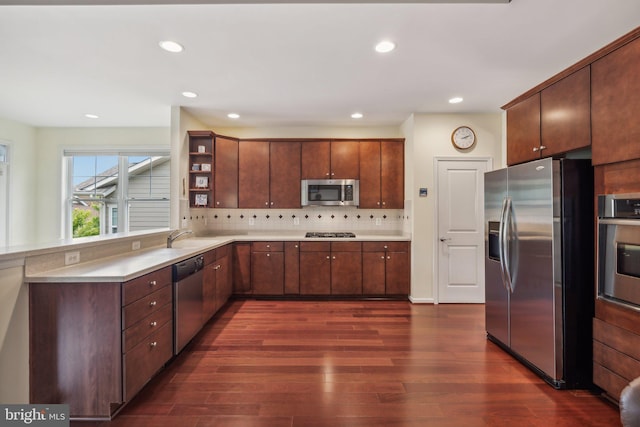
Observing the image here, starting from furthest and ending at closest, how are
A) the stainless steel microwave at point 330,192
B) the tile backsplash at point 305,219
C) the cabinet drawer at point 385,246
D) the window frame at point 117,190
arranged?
the window frame at point 117,190, the tile backsplash at point 305,219, the stainless steel microwave at point 330,192, the cabinet drawer at point 385,246

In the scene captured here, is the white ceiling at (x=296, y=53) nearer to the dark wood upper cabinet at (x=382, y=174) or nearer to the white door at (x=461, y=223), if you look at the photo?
the dark wood upper cabinet at (x=382, y=174)

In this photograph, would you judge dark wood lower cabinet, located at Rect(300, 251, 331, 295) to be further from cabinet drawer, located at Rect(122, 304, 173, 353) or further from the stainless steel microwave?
cabinet drawer, located at Rect(122, 304, 173, 353)

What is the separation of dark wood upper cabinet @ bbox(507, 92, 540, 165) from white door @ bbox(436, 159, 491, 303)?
1.26 m

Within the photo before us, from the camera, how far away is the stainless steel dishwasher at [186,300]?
2529 mm

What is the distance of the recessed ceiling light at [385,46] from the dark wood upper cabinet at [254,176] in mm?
2556

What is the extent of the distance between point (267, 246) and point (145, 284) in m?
2.31

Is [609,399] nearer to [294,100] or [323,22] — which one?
[323,22]

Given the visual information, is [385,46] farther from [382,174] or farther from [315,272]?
[315,272]

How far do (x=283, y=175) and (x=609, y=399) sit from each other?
406cm

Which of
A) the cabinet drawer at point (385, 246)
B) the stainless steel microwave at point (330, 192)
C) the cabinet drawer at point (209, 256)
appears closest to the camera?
the cabinet drawer at point (209, 256)

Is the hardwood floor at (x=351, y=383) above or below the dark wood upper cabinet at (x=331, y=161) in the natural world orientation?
below

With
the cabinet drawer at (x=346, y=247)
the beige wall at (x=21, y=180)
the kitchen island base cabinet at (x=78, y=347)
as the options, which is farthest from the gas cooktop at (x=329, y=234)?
the beige wall at (x=21, y=180)

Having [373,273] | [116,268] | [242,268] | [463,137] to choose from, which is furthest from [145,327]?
[463,137]

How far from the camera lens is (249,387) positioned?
2.20 meters
